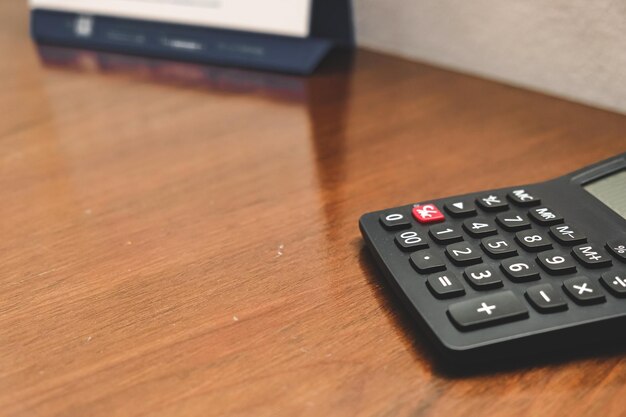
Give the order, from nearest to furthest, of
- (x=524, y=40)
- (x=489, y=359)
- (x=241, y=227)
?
1. (x=489, y=359)
2. (x=241, y=227)
3. (x=524, y=40)

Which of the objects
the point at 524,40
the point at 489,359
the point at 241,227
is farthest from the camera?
the point at 524,40

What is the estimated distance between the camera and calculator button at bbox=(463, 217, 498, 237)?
1.05 feet

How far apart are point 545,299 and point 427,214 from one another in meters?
0.08

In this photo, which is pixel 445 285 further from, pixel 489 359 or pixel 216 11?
pixel 216 11

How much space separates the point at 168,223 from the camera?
15.2 inches

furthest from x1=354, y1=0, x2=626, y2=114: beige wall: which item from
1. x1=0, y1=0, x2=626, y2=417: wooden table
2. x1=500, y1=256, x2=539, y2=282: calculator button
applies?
x1=500, y1=256, x2=539, y2=282: calculator button

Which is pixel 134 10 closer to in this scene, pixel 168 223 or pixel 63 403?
pixel 168 223

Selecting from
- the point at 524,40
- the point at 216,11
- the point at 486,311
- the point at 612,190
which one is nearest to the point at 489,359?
the point at 486,311

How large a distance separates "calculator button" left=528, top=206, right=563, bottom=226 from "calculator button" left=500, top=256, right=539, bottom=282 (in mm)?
35

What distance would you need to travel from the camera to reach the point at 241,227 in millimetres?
381

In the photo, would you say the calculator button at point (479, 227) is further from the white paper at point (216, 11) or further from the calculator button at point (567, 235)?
the white paper at point (216, 11)

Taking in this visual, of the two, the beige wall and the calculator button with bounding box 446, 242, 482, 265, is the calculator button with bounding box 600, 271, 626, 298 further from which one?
the beige wall

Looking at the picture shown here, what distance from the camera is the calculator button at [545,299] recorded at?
27cm

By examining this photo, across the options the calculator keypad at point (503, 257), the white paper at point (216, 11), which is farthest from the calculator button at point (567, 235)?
the white paper at point (216, 11)
